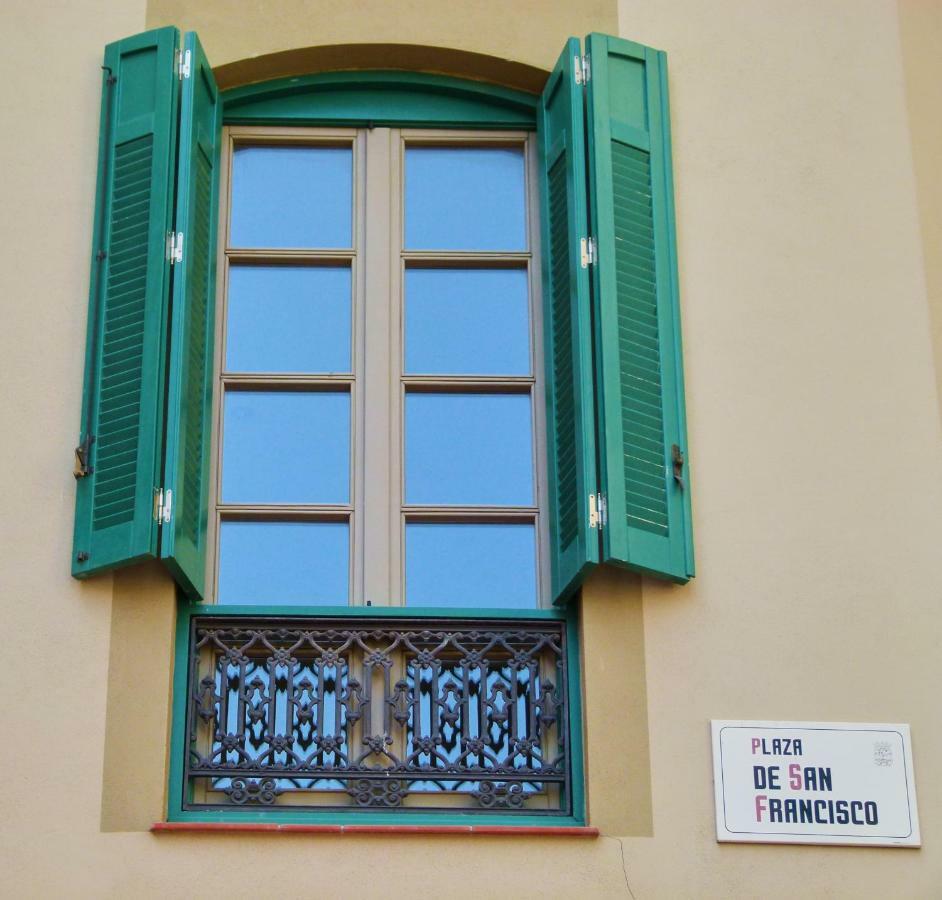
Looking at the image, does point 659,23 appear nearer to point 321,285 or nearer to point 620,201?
point 620,201

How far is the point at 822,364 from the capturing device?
7773 millimetres

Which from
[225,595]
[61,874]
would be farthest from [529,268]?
[61,874]

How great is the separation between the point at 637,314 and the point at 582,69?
1.00 metres

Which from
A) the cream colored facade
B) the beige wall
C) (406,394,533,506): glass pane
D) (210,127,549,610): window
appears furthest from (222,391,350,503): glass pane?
the beige wall

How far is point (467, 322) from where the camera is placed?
808 cm

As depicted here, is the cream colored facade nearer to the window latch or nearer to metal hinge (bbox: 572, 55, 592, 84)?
the window latch

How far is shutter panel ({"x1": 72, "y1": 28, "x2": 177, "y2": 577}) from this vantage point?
7.29m

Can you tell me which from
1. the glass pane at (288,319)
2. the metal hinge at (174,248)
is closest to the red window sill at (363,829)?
the glass pane at (288,319)

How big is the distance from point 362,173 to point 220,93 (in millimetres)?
622

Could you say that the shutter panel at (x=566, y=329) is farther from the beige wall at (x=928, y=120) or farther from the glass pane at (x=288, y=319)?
the beige wall at (x=928, y=120)

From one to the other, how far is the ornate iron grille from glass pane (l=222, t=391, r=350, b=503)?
0.55 meters

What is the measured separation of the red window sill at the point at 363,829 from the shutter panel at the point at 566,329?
84 centimetres

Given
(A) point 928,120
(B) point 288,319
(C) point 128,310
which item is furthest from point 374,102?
(A) point 928,120

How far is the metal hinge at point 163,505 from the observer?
7.23m
